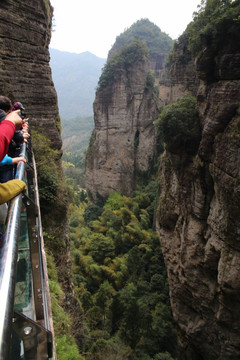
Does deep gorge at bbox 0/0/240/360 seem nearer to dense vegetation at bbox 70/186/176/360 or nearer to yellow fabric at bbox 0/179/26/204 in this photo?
dense vegetation at bbox 70/186/176/360

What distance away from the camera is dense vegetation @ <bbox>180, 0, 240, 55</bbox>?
369 inches

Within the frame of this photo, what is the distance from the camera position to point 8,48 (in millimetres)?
8914

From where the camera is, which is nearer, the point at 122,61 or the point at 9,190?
the point at 9,190

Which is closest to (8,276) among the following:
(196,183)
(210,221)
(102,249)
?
(210,221)

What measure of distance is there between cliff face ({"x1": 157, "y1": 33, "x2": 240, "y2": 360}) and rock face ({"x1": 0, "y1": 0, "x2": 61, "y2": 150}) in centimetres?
666

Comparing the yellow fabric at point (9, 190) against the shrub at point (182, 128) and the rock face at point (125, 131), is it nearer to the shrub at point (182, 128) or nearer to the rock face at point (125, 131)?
the shrub at point (182, 128)

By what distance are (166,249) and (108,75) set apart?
25.5m

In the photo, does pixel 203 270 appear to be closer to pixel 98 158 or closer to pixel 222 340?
pixel 222 340

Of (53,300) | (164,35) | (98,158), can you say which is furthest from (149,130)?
(164,35)

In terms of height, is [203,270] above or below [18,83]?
below

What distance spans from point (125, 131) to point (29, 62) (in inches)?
933

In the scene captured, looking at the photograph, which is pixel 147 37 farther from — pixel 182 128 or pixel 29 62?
pixel 29 62

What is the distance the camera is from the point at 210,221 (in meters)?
10.9

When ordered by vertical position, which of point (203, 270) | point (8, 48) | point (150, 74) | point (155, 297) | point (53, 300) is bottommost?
point (155, 297)
